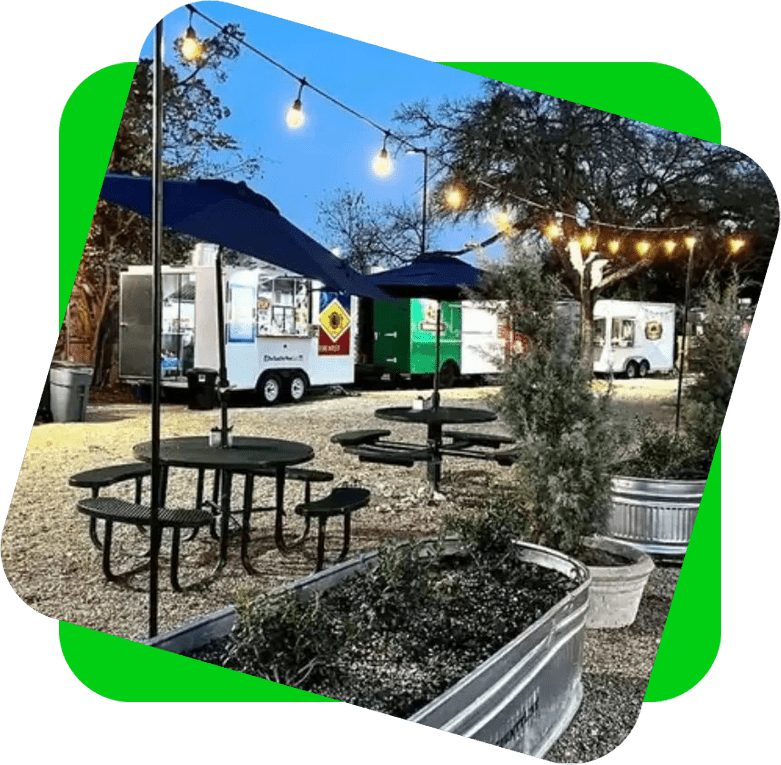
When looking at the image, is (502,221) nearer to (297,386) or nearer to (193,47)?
(297,386)

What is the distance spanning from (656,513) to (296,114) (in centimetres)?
151

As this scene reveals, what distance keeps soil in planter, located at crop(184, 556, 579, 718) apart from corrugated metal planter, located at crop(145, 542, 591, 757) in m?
0.04

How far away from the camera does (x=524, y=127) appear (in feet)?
11.2

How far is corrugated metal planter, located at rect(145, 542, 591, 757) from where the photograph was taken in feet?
10.1

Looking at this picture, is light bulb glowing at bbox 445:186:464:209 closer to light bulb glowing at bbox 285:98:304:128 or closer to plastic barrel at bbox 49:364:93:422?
light bulb glowing at bbox 285:98:304:128

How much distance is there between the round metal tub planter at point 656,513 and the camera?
3516mm

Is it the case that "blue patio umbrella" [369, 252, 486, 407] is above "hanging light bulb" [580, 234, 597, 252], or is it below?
below

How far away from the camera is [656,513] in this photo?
3.56 m

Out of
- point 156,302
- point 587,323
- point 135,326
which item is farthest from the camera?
point 135,326

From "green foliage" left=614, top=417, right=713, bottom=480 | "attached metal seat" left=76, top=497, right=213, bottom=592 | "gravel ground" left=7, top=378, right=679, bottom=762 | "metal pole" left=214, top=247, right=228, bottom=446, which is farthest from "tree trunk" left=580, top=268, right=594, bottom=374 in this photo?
"attached metal seat" left=76, top=497, right=213, bottom=592

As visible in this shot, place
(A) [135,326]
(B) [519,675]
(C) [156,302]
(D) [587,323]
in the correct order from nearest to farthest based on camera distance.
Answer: (B) [519,675] < (C) [156,302] < (D) [587,323] < (A) [135,326]

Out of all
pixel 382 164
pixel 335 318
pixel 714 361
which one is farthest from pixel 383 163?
pixel 714 361

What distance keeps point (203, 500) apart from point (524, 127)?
1393 mm

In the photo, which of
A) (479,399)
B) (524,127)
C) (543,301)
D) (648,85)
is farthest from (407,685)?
(648,85)
